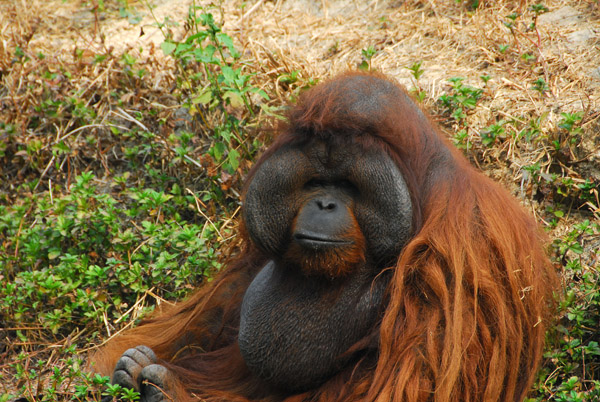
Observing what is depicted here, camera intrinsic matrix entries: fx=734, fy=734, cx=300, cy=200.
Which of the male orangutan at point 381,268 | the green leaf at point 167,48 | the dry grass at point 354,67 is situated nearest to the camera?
the male orangutan at point 381,268

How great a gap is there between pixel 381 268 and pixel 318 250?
25 cm

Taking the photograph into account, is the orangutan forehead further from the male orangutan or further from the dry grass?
the dry grass

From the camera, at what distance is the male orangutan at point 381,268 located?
7.04ft

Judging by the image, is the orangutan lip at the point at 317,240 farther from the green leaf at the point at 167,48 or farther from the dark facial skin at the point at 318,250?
the green leaf at the point at 167,48

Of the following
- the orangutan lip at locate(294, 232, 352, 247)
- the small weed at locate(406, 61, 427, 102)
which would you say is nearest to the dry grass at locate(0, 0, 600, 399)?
the small weed at locate(406, 61, 427, 102)

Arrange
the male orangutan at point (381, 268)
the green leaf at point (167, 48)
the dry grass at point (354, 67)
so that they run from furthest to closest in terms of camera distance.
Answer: the green leaf at point (167, 48) < the dry grass at point (354, 67) < the male orangutan at point (381, 268)

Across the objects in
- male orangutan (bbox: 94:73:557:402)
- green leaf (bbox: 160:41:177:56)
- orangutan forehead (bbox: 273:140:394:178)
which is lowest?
male orangutan (bbox: 94:73:557:402)

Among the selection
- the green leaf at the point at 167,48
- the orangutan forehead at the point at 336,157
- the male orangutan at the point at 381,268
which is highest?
the green leaf at the point at 167,48

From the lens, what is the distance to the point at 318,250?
2213mm

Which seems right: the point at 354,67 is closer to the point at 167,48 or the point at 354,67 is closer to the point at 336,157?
the point at 167,48

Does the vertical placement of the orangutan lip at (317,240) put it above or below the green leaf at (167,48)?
below

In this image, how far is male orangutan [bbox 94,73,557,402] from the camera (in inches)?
84.4

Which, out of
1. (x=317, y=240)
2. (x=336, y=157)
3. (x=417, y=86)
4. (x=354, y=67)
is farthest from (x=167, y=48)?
(x=317, y=240)

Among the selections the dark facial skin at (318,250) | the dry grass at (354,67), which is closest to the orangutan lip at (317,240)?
the dark facial skin at (318,250)
